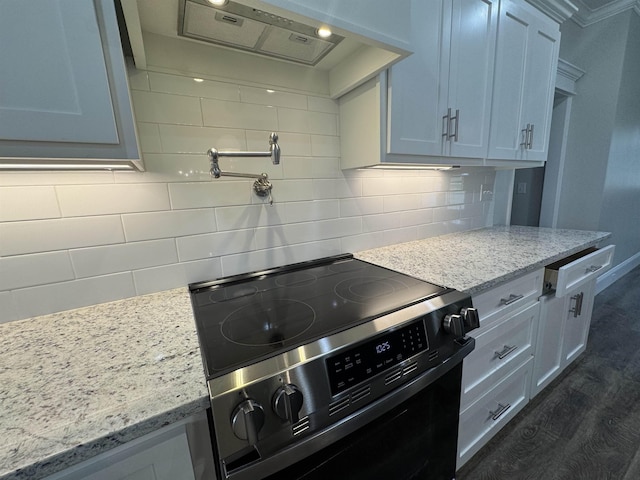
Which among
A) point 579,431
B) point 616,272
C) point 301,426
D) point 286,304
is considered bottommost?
point 579,431

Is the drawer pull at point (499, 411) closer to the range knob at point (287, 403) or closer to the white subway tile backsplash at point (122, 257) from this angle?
the range knob at point (287, 403)

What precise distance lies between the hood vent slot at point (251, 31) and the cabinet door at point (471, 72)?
1.86ft

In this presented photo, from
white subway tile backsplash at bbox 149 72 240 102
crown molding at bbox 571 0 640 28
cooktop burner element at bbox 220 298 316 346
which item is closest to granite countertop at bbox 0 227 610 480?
cooktop burner element at bbox 220 298 316 346

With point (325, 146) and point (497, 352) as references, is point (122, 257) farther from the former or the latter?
point (497, 352)

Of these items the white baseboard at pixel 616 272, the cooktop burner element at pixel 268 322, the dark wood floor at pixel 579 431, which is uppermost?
the cooktop burner element at pixel 268 322

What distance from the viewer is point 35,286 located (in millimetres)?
825

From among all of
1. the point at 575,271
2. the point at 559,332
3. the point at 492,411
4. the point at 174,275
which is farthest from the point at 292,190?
the point at 559,332

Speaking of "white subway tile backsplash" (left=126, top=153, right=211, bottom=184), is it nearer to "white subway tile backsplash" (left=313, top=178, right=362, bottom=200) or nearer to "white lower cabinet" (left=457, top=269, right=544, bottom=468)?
"white subway tile backsplash" (left=313, top=178, right=362, bottom=200)

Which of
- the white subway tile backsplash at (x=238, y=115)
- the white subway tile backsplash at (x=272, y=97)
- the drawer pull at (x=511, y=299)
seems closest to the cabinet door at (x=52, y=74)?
the white subway tile backsplash at (x=238, y=115)

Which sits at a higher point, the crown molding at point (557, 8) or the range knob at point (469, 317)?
the crown molding at point (557, 8)

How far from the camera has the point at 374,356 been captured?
0.66 meters

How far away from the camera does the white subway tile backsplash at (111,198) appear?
836 millimetres

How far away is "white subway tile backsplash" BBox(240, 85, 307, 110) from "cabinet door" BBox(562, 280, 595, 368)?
1.69 metres

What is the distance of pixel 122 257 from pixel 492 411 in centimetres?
161
